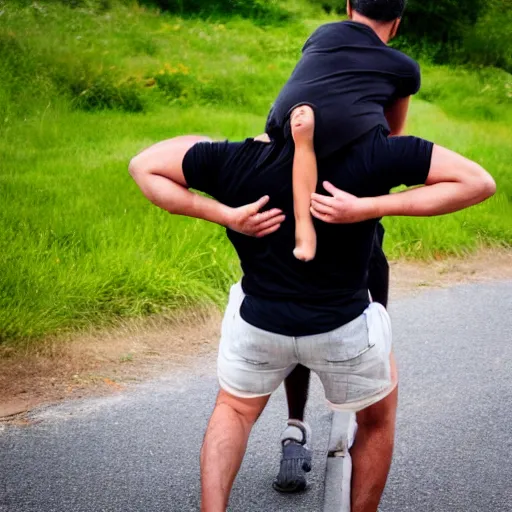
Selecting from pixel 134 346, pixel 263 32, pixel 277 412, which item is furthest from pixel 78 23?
pixel 277 412

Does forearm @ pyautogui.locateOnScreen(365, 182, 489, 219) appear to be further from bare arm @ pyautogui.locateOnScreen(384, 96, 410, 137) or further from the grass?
the grass

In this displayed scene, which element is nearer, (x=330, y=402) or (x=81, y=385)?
(x=330, y=402)

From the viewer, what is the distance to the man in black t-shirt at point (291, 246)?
2.06m

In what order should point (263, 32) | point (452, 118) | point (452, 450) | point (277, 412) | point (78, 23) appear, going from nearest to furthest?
1. point (452, 450)
2. point (277, 412)
3. point (78, 23)
4. point (452, 118)
5. point (263, 32)

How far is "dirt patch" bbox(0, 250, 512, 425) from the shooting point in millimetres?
4086

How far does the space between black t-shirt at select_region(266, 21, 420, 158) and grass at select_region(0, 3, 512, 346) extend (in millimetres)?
2867

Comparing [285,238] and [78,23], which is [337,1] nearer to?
[78,23]

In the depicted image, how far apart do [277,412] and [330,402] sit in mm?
1685

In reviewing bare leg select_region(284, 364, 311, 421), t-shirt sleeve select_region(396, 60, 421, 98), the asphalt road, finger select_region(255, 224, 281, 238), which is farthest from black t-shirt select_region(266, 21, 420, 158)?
the asphalt road

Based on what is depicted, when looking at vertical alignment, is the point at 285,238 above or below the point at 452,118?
above

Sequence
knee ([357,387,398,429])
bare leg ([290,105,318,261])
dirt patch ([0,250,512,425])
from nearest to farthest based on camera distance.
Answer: bare leg ([290,105,318,261]) < knee ([357,387,398,429]) < dirt patch ([0,250,512,425])

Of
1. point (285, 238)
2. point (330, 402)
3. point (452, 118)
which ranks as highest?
point (285, 238)

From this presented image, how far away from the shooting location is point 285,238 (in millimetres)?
2131

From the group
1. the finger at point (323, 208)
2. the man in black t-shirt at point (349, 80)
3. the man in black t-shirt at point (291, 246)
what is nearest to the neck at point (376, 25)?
the man in black t-shirt at point (349, 80)
